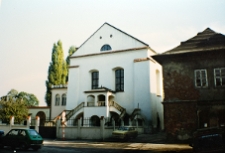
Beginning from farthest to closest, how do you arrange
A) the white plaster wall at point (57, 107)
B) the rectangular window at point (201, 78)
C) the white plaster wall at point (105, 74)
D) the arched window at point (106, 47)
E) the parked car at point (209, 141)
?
1. the white plaster wall at point (57, 107)
2. the arched window at point (106, 47)
3. the white plaster wall at point (105, 74)
4. the rectangular window at point (201, 78)
5. the parked car at point (209, 141)

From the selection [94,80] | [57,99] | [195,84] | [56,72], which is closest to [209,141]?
[195,84]

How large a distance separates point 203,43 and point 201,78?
203 centimetres

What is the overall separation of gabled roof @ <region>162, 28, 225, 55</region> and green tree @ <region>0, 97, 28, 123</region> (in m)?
13.7

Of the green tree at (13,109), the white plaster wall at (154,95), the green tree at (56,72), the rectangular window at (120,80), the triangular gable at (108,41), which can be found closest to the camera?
the green tree at (13,109)

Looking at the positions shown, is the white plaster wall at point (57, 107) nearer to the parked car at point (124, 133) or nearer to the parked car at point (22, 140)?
the parked car at point (124, 133)

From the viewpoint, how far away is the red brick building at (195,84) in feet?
41.6

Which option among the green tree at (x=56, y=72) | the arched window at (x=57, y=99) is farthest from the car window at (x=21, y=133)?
the arched window at (x=57, y=99)

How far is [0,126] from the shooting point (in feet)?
62.0

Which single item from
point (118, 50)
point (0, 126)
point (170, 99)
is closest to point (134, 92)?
point (118, 50)

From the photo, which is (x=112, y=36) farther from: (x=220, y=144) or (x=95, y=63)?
(x=220, y=144)

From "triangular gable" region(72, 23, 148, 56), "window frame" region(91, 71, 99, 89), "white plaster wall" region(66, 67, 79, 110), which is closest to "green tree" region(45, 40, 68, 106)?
"white plaster wall" region(66, 67, 79, 110)

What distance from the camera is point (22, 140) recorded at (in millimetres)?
10461

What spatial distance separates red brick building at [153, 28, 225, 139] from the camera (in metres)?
12.7

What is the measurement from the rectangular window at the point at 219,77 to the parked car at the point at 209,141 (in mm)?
4966
